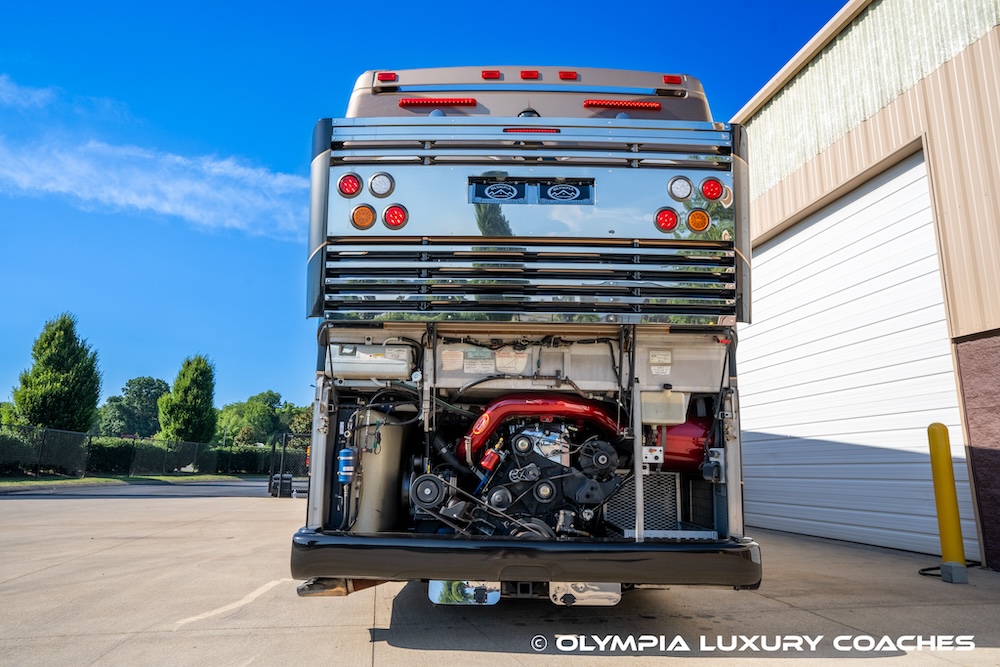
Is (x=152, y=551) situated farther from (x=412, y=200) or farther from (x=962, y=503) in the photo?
(x=962, y=503)

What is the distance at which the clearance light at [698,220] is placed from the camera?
3.67 meters

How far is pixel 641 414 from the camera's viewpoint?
366cm

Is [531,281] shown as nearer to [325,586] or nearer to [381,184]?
[381,184]

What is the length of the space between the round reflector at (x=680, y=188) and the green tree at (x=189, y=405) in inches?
1569

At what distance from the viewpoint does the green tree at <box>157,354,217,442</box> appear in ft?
126

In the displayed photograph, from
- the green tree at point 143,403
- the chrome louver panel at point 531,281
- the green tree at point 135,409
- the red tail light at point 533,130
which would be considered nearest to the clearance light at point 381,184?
the chrome louver panel at point 531,281

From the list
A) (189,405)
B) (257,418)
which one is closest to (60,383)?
(189,405)

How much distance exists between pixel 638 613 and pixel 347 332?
9.13 feet

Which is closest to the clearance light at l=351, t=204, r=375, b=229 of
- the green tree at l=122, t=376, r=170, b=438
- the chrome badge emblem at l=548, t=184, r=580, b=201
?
the chrome badge emblem at l=548, t=184, r=580, b=201

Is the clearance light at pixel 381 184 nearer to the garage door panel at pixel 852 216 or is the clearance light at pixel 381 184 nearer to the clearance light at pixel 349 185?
the clearance light at pixel 349 185

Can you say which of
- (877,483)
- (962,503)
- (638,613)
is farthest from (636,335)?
(877,483)

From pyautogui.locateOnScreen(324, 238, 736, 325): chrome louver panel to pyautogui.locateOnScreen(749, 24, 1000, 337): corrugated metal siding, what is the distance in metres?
4.66

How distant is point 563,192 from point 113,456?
30.3 metres

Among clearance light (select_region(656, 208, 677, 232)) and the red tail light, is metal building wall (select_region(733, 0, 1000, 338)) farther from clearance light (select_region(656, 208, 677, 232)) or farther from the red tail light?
the red tail light
